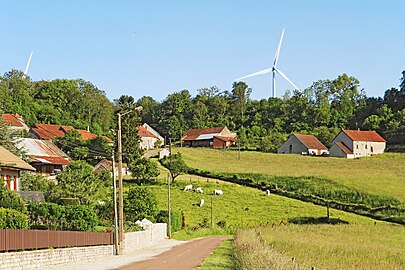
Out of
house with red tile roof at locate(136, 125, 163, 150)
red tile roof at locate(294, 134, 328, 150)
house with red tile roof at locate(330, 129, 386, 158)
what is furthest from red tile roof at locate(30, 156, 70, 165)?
house with red tile roof at locate(136, 125, 163, 150)

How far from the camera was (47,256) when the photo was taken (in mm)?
26594

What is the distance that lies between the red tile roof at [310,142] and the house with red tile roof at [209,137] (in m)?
19.7

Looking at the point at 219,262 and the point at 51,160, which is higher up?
the point at 51,160

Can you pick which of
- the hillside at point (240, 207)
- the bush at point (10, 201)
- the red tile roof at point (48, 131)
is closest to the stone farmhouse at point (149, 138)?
the red tile roof at point (48, 131)

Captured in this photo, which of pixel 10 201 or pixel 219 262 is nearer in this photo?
pixel 219 262

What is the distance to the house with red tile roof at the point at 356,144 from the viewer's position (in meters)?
127

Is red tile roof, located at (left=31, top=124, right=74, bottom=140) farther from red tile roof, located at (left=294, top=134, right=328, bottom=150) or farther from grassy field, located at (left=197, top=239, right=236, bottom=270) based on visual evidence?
grassy field, located at (left=197, top=239, right=236, bottom=270)

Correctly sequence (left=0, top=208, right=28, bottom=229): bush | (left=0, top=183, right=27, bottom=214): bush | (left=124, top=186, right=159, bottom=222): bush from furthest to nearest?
(left=124, top=186, right=159, bottom=222): bush
(left=0, top=183, right=27, bottom=214): bush
(left=0, top=208, right=28, bottom=229): bush

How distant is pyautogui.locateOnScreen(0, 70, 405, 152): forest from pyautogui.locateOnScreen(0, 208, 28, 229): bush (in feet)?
250

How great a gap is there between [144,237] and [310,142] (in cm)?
8999

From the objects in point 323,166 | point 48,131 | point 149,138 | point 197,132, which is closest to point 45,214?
point 323,166

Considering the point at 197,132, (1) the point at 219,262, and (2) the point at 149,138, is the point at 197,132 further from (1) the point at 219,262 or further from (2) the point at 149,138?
(1) the point at 219,262

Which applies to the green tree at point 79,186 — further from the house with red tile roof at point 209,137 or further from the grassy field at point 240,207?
the house with red tile roof at point 209,137

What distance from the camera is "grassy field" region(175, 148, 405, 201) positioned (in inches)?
3413
